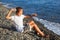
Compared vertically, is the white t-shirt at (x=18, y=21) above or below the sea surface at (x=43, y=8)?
below

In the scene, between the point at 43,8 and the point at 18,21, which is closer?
the point at 18,21

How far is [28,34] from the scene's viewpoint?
49.5 feet

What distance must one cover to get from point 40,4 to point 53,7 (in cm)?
290

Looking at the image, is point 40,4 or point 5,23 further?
point 40,4

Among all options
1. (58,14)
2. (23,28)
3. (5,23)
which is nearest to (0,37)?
(23,28)

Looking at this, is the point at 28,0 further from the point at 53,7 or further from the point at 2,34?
the point at 2,34

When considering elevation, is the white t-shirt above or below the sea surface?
below

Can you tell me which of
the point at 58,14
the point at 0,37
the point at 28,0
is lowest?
the point at 0,37

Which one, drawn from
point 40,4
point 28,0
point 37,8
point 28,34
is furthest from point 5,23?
point 28,0

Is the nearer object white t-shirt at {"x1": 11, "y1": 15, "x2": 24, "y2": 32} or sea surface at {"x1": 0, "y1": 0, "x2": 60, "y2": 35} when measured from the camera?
white t-shirt at {"x1": 11, "y1": 15, "x2": 24, "y2": 32}

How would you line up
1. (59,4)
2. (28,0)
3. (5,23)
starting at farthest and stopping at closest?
(28,0)
(59,4)
(5,23)

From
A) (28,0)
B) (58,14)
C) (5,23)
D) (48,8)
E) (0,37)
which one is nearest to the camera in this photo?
(0,37)

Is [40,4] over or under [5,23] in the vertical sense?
over

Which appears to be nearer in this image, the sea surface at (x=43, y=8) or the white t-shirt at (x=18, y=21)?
the white t-shirt at (x=18, y=21)
